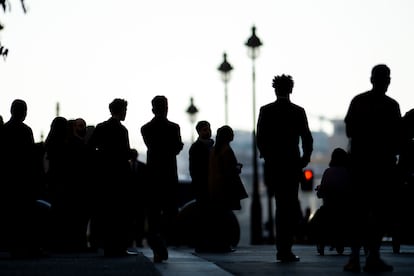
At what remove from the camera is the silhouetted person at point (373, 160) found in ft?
42.5

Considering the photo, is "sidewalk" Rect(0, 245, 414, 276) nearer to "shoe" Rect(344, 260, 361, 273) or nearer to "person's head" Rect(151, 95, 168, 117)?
"shoe" Rect(344, 260, 361, 273)

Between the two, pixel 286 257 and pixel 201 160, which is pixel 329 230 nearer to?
pixel 201 160

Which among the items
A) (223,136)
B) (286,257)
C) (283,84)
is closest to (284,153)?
(283,84)

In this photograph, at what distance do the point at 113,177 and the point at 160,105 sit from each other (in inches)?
54.7

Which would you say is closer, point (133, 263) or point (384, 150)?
point (384, 150)

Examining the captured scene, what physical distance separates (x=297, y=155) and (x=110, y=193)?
2772 mm

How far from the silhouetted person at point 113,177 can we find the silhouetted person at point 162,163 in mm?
828

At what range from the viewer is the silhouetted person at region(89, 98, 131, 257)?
1691 cm


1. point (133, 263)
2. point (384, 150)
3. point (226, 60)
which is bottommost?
point (133, 263)

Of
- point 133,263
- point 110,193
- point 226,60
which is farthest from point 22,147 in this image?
point 226,60

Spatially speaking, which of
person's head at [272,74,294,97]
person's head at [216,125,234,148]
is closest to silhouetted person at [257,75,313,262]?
person's head at [272,74,294,97]

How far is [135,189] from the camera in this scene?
24250mm

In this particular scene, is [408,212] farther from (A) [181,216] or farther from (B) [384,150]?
(B) [384,150]

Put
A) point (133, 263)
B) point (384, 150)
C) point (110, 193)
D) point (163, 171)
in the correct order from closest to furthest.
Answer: point (384, 150)
point (133, 263)
point (163, 171)
point (110, 193)
